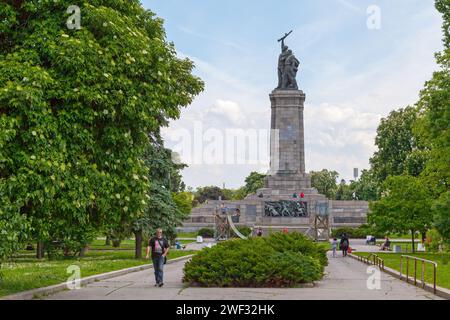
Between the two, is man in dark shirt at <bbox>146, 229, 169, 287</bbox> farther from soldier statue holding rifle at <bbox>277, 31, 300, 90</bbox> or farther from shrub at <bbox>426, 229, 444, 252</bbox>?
soldier statue holding rifle at <bbox>277, 31, 300, 90</bbox>

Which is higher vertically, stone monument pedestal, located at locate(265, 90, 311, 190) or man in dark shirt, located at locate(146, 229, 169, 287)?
stone monument pedestal, located at locate(265, 90, 311, 190)

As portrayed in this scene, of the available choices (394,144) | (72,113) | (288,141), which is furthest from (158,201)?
(394,144)

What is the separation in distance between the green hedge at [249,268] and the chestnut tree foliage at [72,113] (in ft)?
11.3

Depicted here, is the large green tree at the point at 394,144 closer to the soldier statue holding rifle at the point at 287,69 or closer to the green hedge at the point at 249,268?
the soldier statue holding rifle at the point at 287,69

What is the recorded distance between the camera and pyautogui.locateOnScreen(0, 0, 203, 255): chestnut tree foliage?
1296 centimetres

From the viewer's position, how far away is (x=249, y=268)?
17.7 m

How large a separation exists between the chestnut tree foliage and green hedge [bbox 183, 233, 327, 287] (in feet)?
11.3

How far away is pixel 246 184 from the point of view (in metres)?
147

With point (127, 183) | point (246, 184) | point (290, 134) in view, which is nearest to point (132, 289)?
point (127, 183)

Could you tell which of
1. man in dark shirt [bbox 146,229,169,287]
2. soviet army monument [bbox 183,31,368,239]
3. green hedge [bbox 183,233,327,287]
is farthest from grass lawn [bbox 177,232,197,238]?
man in dark shirt [bbox 146,229,169,287]

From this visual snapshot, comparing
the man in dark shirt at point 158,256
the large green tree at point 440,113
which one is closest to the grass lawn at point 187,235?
the large green tree at point 440,113

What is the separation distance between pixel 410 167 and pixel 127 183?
60592 mm

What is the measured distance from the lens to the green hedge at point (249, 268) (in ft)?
57.8
